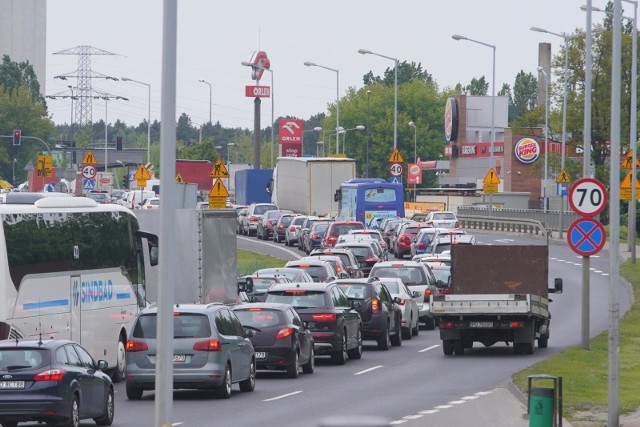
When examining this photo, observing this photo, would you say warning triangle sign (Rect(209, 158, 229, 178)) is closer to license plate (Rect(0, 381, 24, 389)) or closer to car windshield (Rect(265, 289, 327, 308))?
car windshield (Rect(265, 289, 327, 308))

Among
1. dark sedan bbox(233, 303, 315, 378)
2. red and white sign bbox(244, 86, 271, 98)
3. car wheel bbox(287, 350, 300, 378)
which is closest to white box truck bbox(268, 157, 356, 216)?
red and white sign bbox(244, 86, 271, 98)

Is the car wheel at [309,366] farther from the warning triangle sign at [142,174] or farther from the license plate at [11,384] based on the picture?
the warning triangle sign at [142,174]

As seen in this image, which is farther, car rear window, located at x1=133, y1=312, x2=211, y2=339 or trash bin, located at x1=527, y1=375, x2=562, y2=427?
car rear window, located at x1=133, y1=312, x2=211, y2=339

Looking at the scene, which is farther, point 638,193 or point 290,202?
point 290,202

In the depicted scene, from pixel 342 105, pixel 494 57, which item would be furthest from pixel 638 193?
pixel 342 105

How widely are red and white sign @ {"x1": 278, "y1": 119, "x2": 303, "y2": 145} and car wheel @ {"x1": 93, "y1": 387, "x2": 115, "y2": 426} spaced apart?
313 ft

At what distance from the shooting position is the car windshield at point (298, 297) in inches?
1141

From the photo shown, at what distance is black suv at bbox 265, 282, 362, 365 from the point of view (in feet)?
94.6

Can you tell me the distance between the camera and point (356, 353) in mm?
31203

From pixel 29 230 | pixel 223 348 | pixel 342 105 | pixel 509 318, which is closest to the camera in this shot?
pixel 223 348

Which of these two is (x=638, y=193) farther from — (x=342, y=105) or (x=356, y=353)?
(x=342, y=105)

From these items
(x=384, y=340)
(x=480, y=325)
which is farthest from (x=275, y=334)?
(x=384, y=340)

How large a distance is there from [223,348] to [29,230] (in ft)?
12.9

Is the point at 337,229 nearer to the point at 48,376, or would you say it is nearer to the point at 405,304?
the point at 405,304
